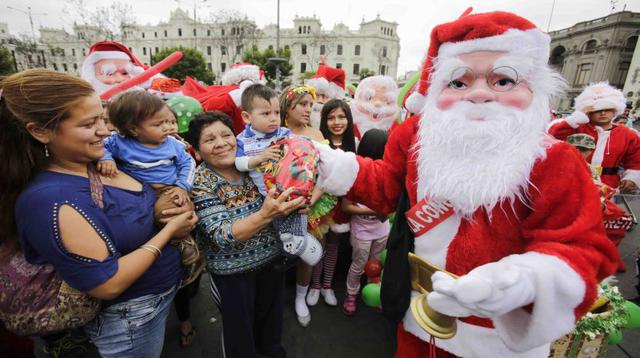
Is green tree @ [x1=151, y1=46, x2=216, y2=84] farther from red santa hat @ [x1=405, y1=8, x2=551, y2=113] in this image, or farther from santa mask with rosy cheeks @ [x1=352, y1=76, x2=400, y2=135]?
red santa hat @ [x1=405, y1=8, x2=551, y2=113]

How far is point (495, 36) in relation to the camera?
1.14 m

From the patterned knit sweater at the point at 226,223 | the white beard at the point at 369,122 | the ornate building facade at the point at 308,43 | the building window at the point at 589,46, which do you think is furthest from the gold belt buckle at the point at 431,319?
the ornate building facade at the point at 308,43

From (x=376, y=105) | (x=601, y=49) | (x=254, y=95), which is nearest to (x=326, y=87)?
(x=376, y=105)

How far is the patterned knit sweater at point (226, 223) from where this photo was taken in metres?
1.54

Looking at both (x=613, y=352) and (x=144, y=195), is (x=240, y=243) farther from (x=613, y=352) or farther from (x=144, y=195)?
(x=613, y=352)

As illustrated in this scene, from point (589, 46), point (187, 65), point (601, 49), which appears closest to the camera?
point (187, 65)

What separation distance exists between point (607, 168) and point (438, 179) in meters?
3.91

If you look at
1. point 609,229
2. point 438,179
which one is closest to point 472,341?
point 438,179

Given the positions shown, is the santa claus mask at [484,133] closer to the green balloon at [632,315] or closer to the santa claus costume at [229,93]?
the green balloon at [632,315]

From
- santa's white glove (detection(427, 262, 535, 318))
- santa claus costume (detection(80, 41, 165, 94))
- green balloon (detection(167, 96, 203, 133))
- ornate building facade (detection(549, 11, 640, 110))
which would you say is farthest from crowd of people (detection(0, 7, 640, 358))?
ornate building facade (detection(549, 11, 640, 110))

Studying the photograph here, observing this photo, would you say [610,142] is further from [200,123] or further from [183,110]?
[183,110]

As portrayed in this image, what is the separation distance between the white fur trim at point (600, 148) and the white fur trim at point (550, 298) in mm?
3784

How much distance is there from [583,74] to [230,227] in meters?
38.4

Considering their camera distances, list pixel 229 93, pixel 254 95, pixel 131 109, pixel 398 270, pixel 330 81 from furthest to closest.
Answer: pixel 330 81
pixel 229 93
pixel 254 95
pixel 131 109
pixel 398 270
